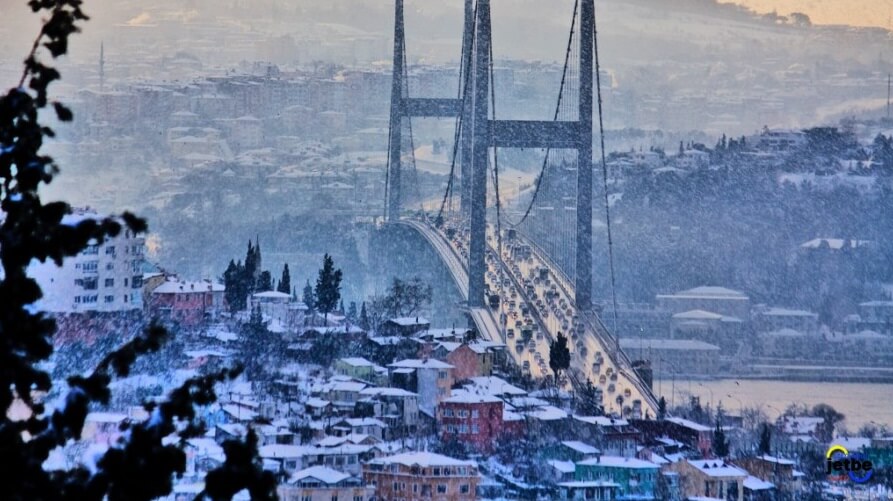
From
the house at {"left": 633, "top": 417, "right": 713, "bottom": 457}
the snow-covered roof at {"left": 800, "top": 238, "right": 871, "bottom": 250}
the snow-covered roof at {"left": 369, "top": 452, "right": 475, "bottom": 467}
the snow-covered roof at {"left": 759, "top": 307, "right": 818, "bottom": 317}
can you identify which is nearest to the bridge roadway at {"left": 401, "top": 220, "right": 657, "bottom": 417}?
the house at {"left": 633, "top": 417, "right": 713, "bottom": 457}

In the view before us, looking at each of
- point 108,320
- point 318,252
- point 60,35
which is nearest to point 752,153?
point 318,252

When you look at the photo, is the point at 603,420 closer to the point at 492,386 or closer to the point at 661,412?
the point at 661,412

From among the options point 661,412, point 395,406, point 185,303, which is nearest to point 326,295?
point 185,303

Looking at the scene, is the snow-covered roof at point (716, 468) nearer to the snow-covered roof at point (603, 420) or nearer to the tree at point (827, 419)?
the snow-covered roof at point (603, 420)

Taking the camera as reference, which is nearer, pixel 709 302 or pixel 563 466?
pixel 563 466

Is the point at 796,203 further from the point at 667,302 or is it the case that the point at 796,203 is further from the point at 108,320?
the point at 108,320
